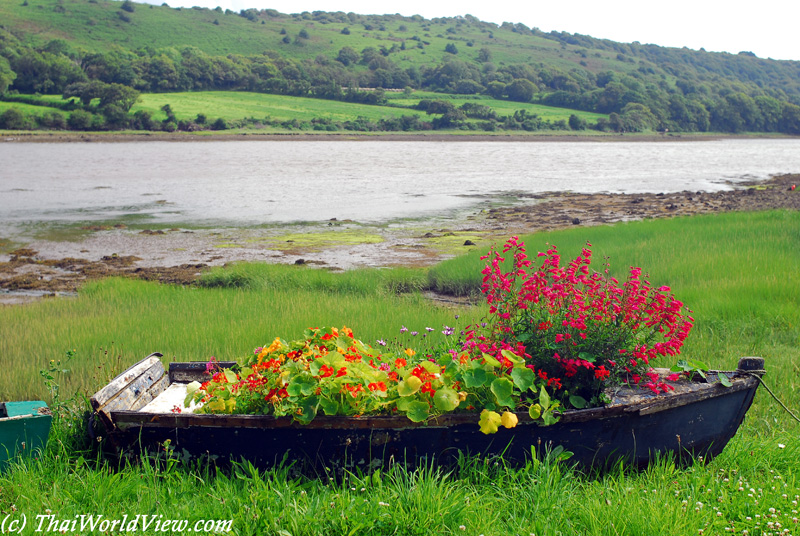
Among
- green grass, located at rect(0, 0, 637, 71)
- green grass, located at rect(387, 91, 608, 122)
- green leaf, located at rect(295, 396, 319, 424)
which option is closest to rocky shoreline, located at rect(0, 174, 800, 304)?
green leaf, located at rect(295, 396, 319, 424)

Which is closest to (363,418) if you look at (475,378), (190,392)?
(475,378)

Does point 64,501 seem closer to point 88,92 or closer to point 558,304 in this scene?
point 558,304

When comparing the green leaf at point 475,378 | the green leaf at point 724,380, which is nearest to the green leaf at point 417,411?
the green leaf at point 475,378

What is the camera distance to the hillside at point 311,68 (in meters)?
114

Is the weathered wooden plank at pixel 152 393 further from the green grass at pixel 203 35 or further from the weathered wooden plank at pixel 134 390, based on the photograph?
the green grass at pixel 203 35

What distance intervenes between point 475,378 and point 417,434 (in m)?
0.58

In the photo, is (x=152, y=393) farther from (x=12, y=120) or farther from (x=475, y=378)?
(x=12, y=120)

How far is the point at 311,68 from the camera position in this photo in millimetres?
136625

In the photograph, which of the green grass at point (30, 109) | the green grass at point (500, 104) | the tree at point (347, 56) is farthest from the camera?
the tree at point (347, 56)

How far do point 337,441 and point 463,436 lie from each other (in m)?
0.91

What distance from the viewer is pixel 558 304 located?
5.17 metres

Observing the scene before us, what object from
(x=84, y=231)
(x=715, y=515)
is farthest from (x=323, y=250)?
(x=715, y=515)

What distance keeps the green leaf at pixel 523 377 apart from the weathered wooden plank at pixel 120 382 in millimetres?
3141

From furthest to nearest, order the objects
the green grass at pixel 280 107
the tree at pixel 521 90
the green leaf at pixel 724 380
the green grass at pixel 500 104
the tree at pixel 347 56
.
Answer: the tree at pixel 347 56
the tree at pixel 521 90
the green grass at pixel 500 104
the green grass at pixel 280 107
the green leaf at pixel 724 380
